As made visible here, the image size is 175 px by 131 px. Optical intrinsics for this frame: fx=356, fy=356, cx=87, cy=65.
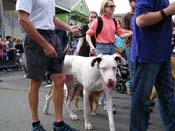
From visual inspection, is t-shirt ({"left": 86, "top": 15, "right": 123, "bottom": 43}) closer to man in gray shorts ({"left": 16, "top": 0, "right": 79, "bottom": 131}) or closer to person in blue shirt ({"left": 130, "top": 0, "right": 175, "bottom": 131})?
man in gray shorts ({"left": 16, "top": 0, "right": 79, "bottom": 131})

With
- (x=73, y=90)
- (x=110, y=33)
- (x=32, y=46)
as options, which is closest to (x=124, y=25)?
(x=110, y=33)

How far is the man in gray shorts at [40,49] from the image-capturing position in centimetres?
394

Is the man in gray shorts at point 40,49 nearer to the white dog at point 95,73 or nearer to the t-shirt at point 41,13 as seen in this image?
the t-shirt at point 41,13

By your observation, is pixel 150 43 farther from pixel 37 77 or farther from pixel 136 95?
pixel 37 77

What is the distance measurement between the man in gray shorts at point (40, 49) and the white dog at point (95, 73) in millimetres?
552

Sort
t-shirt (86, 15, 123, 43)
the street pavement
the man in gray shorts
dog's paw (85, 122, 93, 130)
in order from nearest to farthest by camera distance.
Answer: the man in gray shorts → dog's paw (85, 122, 93, 130) → the street pavement → t-shirt (86, 15, 123, 43)

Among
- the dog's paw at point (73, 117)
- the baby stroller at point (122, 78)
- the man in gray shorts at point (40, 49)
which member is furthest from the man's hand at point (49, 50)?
the baby stroller at point (122, 78)

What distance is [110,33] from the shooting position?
6008mm

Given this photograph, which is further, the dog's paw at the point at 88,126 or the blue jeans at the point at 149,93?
the dog's paw at the point at 88,126

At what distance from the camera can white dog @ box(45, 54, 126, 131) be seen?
4535 mm

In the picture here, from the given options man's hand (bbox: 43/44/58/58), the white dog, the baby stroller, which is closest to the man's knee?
man's hand (bbox: 43/44/58/58)

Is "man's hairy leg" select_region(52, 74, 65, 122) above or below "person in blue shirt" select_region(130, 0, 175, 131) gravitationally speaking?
below

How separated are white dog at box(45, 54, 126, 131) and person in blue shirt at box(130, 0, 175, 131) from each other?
91 cm

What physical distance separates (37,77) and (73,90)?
1.77 m
